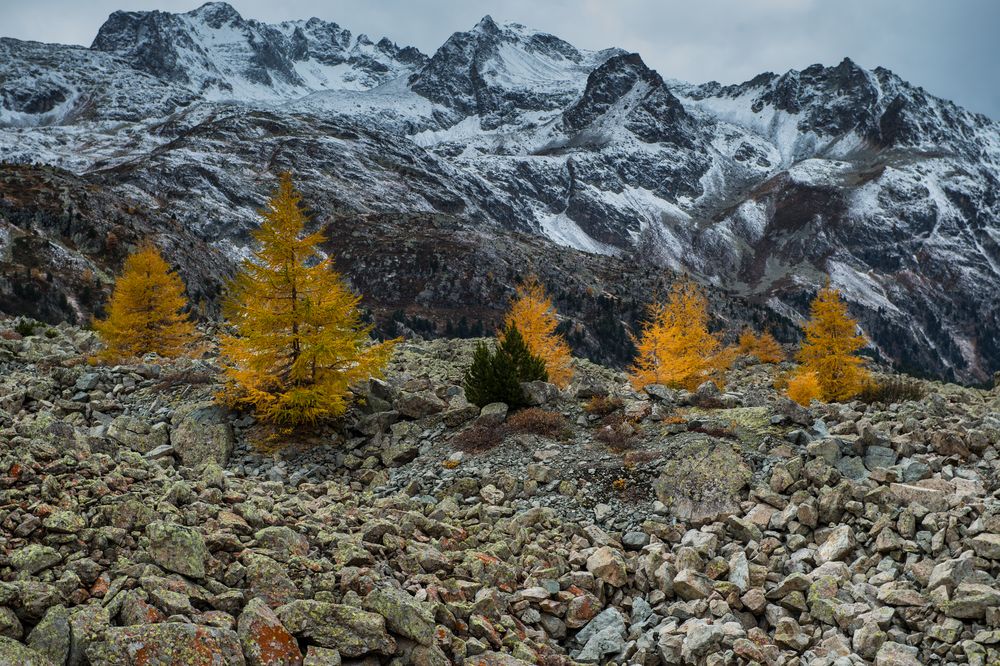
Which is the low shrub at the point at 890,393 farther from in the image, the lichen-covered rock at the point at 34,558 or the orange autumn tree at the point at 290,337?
the lichen-covered rock at the point at 34,558

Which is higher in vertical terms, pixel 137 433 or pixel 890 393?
pixel 890 393

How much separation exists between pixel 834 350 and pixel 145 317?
115ft

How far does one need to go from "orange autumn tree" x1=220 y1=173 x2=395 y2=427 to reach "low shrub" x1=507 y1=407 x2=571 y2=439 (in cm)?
485

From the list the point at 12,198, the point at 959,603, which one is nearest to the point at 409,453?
the point at 959,603

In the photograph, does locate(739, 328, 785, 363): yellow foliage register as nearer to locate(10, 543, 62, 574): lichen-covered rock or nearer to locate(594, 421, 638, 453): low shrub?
locate(594, 421, 638, 453): low shrub

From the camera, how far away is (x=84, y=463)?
345 inches

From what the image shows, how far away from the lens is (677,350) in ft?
106

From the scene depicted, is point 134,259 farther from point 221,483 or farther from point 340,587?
point 340,587

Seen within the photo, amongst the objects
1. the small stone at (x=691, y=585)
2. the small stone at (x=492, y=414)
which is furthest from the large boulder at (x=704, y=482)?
the small stone at (x=492, y=414)

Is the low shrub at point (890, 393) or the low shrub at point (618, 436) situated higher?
the low shrub at point (890, 393)

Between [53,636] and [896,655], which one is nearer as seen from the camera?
[53,636]

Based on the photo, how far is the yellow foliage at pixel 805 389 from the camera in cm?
2841

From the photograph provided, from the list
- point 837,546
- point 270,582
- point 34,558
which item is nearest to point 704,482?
point 837,546

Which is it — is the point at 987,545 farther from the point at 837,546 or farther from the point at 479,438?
the point at 479,438
